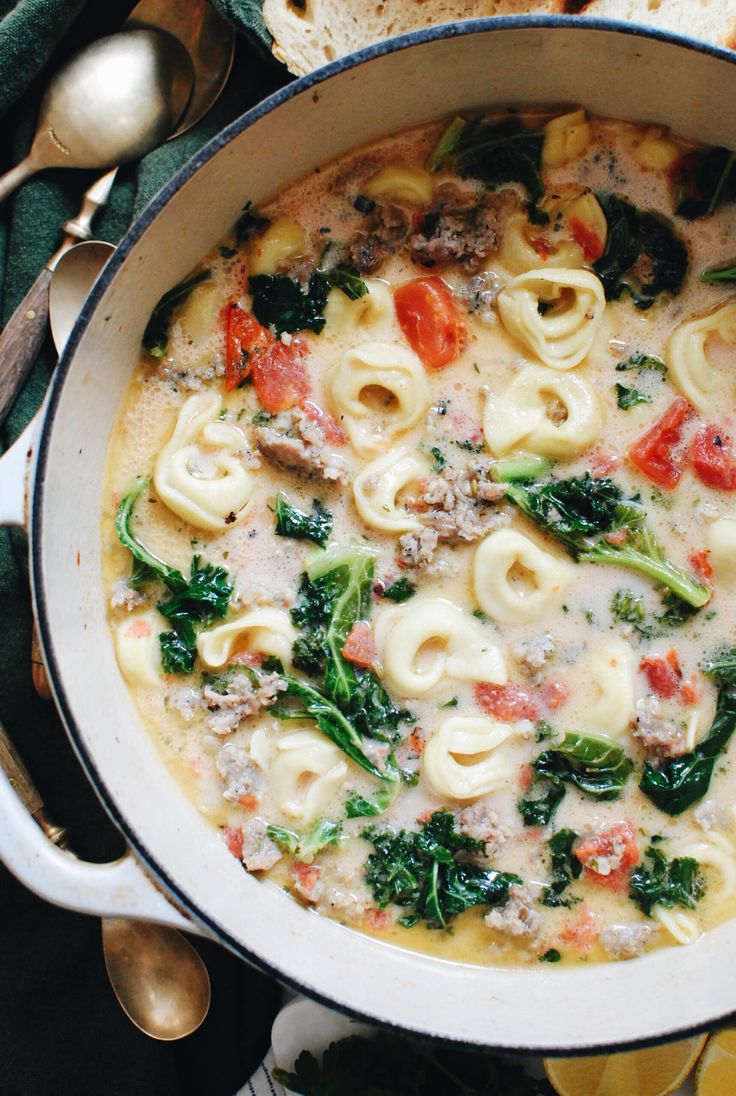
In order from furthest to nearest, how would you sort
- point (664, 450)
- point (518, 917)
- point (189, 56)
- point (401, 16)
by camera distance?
point (189, 56) < point (401, 16) < point (664, 450) < point (518, 917)

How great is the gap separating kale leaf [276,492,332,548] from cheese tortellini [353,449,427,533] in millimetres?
140

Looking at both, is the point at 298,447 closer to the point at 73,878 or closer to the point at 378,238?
the point at 378,238

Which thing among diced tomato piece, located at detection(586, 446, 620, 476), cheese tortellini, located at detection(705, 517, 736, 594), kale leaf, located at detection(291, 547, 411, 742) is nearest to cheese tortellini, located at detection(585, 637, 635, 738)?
cheese tortellini, located at detection(705, 517, 736, 594)

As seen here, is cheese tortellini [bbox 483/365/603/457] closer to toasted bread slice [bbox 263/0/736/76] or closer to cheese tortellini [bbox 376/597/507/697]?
cheese tortellini [bbox 376/597/507/697]

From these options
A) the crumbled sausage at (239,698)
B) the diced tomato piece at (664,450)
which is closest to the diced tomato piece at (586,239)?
the diced tomato piece at (664,450)

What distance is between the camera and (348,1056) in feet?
12.6

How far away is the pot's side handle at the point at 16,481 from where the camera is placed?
3268mm

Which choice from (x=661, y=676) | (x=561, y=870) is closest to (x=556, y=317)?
(x=661, y=676)

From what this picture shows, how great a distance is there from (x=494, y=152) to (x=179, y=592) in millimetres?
1989

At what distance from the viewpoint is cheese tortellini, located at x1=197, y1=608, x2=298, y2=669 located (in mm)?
3787

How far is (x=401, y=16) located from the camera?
394cm

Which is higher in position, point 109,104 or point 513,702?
point 109,104

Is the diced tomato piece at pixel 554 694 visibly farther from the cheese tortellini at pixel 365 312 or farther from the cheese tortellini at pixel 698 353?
the cheese tortellini at pixel 365 312

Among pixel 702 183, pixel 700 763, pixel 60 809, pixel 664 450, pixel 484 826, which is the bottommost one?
pixel 60 809
